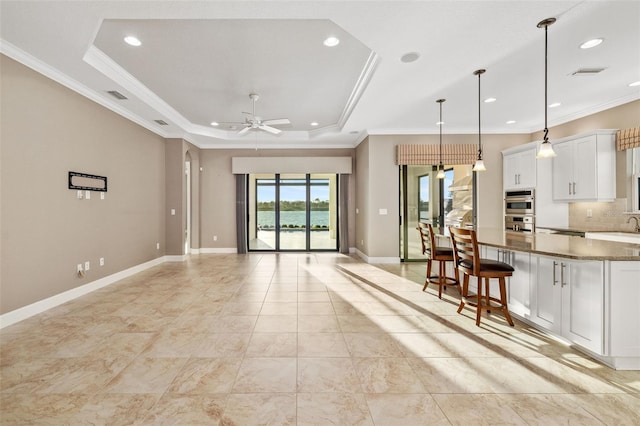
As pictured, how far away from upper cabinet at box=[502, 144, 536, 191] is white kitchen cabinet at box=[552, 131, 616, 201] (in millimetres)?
352

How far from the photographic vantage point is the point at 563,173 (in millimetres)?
4961

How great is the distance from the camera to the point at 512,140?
20.2ft

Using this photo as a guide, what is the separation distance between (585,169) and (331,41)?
14.9 ft

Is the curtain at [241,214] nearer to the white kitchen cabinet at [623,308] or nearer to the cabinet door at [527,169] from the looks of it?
the cabinet door at [527,169]

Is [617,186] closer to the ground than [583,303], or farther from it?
farther from it

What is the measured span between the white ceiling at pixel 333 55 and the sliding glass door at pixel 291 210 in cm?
238

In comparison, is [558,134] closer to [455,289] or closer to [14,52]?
[455,289]

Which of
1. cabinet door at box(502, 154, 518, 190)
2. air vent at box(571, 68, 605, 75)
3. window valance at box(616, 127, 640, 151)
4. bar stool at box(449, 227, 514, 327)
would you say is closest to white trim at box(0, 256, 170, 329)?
bar stool at box(449, 227, 514, 327)

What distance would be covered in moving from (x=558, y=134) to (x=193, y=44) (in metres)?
6.41

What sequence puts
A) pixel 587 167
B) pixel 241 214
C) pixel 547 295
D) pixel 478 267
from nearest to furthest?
pixel 547 295 < pixel 478 267 < pixel 587 167 < pixel 241 214

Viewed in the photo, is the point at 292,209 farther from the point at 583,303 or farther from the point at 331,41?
the point at 583,303

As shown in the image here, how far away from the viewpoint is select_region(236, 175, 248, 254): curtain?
740 centimetres

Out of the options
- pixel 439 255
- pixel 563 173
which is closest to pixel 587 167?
pixel 563 173

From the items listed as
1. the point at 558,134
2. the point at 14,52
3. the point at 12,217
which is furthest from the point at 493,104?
the point at 12,217
